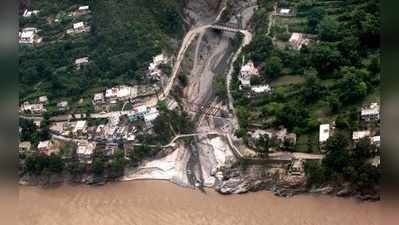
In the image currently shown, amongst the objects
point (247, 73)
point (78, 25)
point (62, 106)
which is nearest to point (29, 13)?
point (78, 25)

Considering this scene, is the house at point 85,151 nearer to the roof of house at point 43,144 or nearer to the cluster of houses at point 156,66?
the roof of house at point 43,144

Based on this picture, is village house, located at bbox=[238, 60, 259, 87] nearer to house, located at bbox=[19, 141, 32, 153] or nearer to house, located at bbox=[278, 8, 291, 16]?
house, located at bbox=[278, 8, 291, 16]

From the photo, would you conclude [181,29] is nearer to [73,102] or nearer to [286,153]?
[73,102]

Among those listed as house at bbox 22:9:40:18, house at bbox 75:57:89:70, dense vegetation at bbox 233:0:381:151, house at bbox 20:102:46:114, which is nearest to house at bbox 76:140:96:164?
house at bbox 20:102:46:114

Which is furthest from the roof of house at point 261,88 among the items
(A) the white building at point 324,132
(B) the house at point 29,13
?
(B) the house at point 29,13

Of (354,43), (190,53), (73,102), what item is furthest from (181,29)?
(354,43)

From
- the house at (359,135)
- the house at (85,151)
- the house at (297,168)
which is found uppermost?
the house at (359,135)
